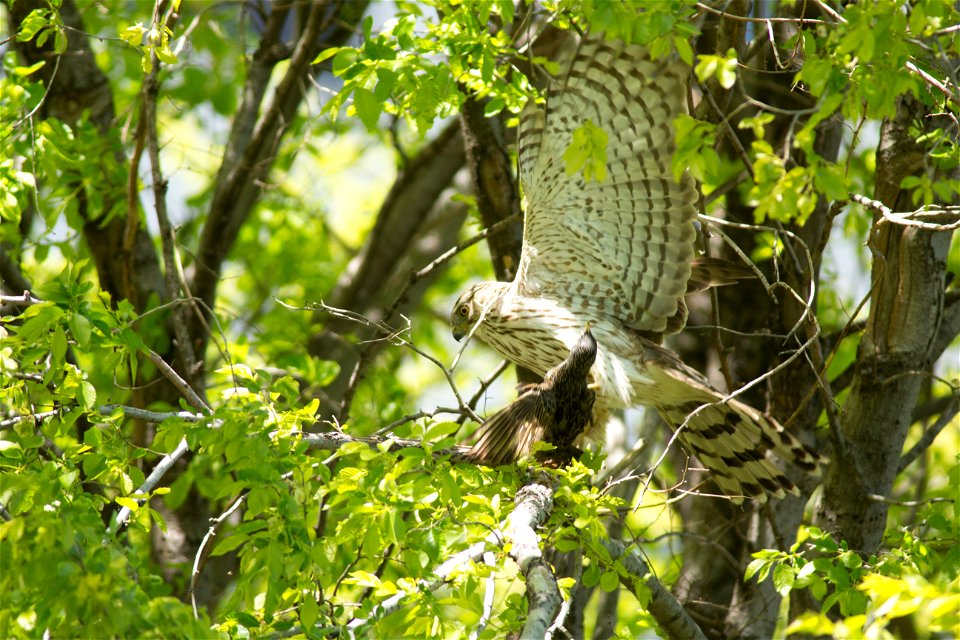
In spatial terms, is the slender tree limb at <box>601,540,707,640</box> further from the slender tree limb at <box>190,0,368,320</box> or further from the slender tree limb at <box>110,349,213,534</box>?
the slender tree limb at <box>190,0,368,320</box>

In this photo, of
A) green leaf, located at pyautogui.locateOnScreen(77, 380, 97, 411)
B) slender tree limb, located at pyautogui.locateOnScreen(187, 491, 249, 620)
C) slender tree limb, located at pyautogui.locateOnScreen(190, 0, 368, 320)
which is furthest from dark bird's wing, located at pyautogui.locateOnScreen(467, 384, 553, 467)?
slender tree limb, located at pyautogui.locateOnScreen(190, 0, 368, 320)

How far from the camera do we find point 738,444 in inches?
196

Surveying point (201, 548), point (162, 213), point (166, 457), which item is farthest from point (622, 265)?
point (201, 548)

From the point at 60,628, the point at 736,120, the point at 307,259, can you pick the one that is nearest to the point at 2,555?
the point at 60,628

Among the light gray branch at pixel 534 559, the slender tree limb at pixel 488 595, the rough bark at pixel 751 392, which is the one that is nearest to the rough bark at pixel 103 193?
the rough bark at pixel 751 392

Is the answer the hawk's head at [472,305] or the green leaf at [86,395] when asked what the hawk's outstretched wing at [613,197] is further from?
the green leaf at [86,395]

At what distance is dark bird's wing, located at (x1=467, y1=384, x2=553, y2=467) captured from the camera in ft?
12.8

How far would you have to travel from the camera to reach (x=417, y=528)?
3031 millimetres

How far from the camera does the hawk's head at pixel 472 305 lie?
17.3 feet

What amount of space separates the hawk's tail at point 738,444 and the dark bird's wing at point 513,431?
3.17 feet

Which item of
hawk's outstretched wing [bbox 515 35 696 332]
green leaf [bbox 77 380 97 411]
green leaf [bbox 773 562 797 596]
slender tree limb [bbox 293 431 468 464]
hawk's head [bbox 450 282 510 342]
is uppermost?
hawk's outstretched wing [bbox 515 35 696 332]

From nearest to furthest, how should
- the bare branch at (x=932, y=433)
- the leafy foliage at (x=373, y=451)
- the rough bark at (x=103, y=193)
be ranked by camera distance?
the leafy foliage at (x=373, y=451) < the bare branch at (x=932, y=433) < the rough bark at (x=103, y=193)

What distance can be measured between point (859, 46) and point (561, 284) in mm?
2634

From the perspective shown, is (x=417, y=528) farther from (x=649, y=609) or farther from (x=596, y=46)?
(x=596, y=46)
